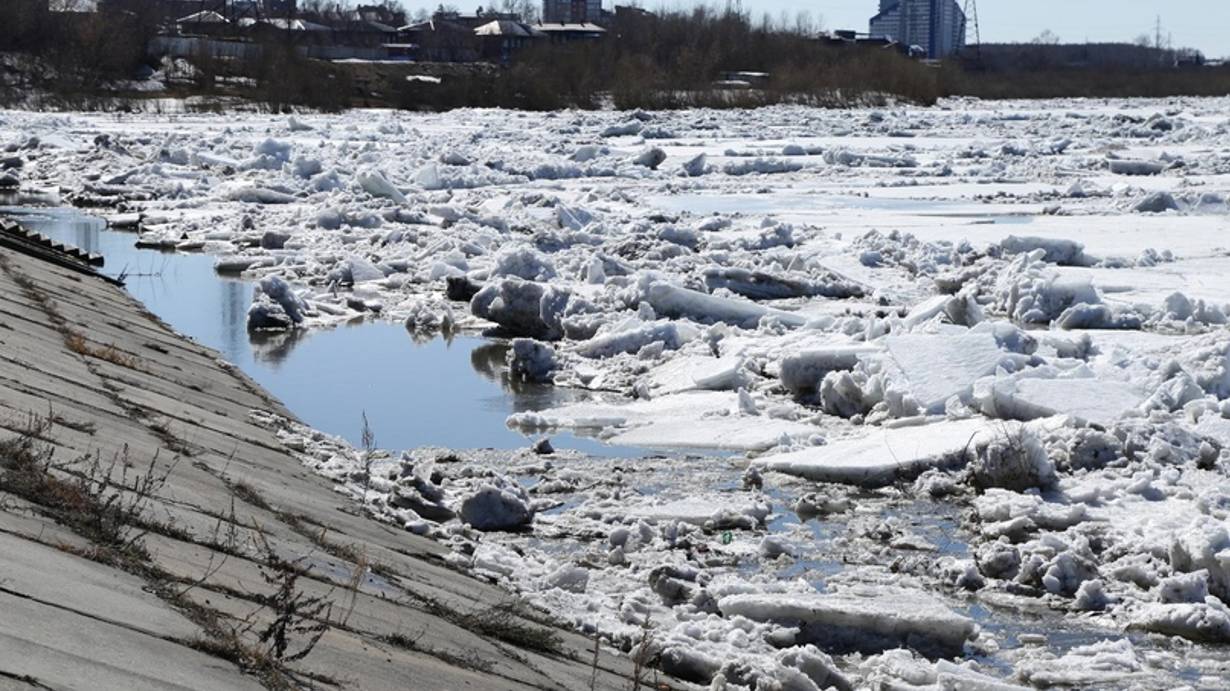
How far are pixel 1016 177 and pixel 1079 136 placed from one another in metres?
12.2

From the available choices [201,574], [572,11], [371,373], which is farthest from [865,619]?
[572,11]

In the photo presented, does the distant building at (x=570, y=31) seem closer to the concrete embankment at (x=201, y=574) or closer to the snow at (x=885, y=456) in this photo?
the snow at (x=885, y=456)

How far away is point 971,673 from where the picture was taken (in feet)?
15.2

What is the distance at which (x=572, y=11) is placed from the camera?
11394 cm

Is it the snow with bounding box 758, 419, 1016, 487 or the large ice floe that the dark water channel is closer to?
the large ice floe

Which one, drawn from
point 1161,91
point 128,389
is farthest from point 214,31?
point 128,389

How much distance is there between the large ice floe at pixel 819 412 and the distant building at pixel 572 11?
93326mm

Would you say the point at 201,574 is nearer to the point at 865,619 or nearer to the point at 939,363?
the point at 865,619

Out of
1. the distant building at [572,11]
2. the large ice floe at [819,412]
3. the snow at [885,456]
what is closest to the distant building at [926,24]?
the distant building at [572,11]

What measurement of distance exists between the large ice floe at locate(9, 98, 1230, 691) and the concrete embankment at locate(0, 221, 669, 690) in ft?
1.36

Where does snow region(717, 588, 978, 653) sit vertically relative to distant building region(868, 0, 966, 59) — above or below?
below

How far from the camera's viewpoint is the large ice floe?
511cm

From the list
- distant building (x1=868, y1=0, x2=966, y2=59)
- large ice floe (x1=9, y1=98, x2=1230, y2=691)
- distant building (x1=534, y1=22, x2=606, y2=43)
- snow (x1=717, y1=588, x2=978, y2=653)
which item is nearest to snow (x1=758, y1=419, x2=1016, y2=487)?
large ice floe (x1=9, y1=98, x2=1230, y2=691)

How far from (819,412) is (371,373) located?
3192mm
